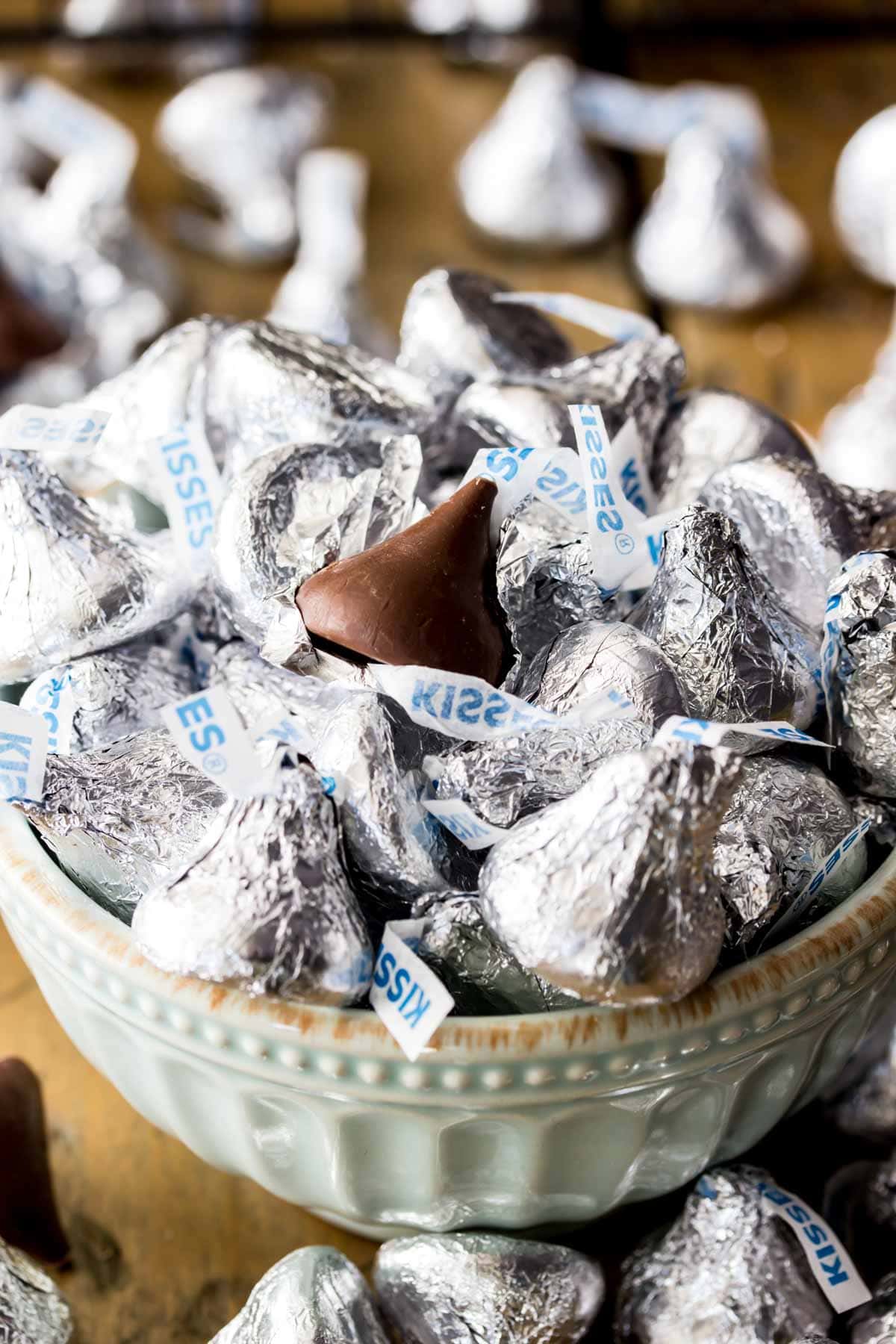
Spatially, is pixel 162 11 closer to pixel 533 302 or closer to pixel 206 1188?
pixel 533 302

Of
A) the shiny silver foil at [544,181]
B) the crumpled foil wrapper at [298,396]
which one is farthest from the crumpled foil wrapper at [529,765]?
the shiny silver foil at [544,181]

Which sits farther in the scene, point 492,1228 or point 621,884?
point 492,1228

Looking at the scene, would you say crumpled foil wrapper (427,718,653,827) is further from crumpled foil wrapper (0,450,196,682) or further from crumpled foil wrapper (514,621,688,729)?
crumpled foil wrapper (0,450,196,682)

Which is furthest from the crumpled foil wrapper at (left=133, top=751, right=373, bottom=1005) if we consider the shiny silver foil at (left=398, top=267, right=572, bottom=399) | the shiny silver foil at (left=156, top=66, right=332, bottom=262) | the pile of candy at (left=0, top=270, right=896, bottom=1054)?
the shiny silver foil at (left=156, top=66, right=332, bottom=262)

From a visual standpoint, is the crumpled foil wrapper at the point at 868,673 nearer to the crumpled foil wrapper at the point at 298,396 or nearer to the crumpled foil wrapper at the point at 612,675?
the crumpled foil wrapper at the point at 612,675

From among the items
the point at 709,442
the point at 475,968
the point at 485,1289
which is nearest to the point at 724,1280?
the point at 485,1289

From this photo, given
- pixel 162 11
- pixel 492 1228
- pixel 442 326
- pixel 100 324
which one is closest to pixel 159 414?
pixel 442 326
